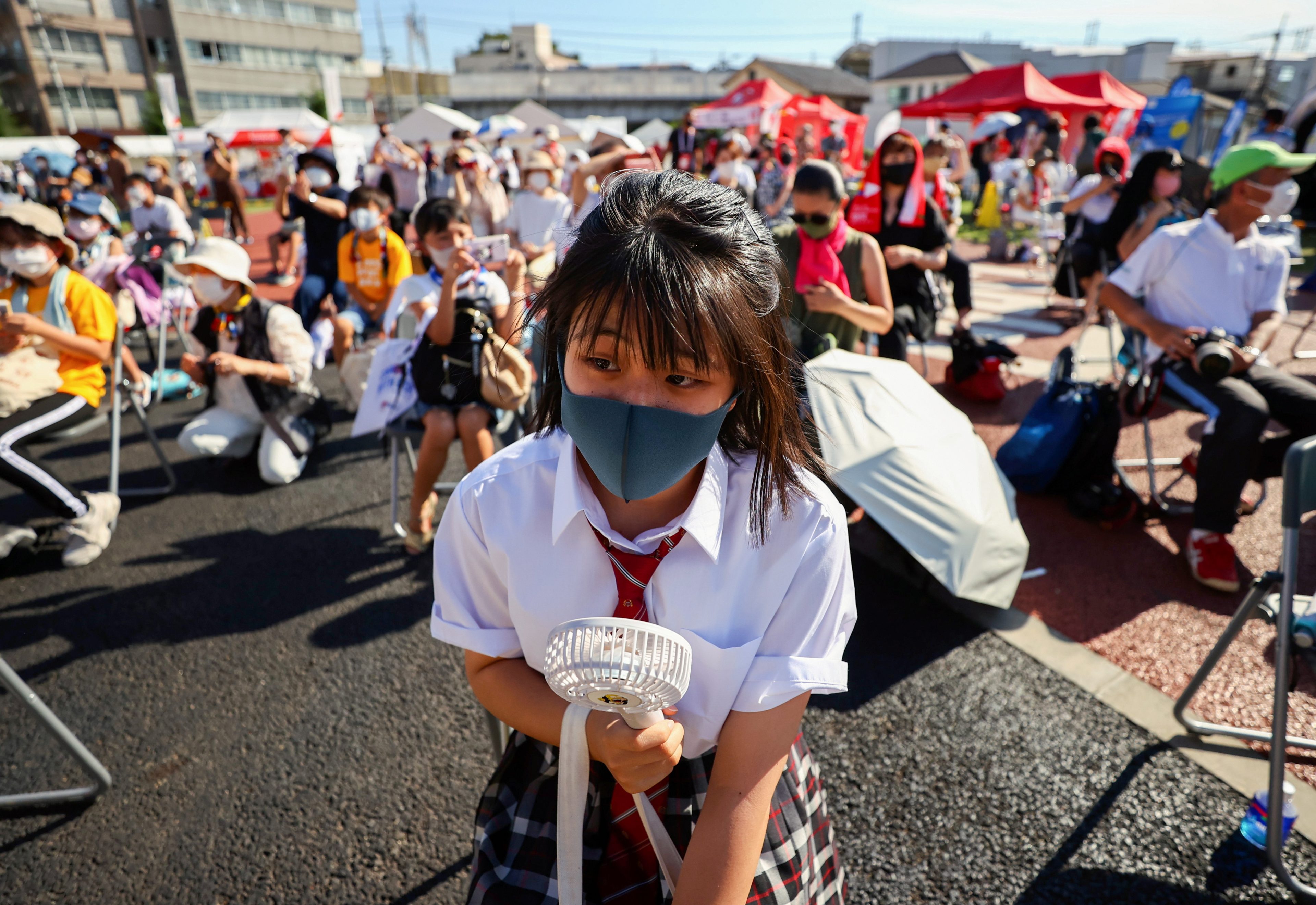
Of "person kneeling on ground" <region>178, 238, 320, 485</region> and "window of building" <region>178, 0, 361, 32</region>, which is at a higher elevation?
"window of building" <region>178, 0, 361, 32</region>

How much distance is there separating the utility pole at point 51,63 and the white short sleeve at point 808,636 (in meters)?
54.8

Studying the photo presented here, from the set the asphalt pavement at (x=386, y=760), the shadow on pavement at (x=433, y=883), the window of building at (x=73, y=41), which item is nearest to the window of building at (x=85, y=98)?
the window of building at (x=73, y=41)

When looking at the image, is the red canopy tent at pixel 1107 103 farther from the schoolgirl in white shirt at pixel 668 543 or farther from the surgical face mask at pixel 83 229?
the schoolgirl in white shirt at pixel 668 543

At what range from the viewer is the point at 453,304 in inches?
127

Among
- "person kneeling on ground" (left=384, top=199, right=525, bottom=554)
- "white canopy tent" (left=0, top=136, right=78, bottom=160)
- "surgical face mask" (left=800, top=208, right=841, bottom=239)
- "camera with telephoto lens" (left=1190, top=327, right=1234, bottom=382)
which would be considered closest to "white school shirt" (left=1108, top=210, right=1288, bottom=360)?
"camera with telephoto lens" (left=1190, top=327, right=1234, bottom=382)

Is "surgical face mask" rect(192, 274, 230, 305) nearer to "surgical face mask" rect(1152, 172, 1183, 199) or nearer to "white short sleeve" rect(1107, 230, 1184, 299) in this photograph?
"white short sleeve" rect(1107, 230, 1184, 299)

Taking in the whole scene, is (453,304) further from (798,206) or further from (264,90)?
(264,90)

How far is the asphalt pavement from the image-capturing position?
6.34 feet

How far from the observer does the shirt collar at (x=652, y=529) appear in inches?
41.4

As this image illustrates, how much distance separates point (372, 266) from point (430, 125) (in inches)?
606

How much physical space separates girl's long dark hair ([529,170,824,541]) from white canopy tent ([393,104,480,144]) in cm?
1851

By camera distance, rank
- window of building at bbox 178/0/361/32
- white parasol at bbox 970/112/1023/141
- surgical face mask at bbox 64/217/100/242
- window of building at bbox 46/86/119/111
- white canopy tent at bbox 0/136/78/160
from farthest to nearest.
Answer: window of building at bbox 178/0/361/32
window of building at bbox 46/86/119/111
white canopy tent at bbox 0/136/78/160
white parasol at bbox 970/112/1023/141
surgical face mask at bbox 64/217/100/242

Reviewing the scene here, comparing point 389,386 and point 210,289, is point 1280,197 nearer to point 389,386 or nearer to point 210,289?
point 389,386

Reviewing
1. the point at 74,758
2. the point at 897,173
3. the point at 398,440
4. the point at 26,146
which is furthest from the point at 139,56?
the point at 74,758
